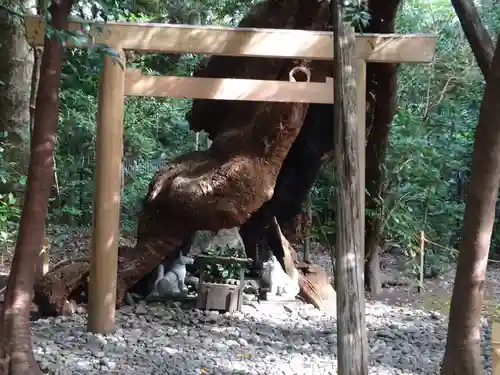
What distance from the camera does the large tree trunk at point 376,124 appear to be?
5219 millimetres

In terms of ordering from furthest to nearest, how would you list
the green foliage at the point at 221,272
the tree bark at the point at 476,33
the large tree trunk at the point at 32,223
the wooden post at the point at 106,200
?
the green foliage at the point at 221,272 < the wooden post at the point at 106,200 < the tree bark at the point at 476,33 < the large tree trunk at the point at 32,223

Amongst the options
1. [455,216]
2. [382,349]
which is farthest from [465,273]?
[455,216]

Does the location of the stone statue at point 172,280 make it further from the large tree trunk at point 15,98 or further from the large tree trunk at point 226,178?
the large tree trunk at point 15,98

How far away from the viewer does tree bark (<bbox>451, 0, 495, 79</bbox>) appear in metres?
3.62

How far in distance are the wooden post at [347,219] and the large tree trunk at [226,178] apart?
1.65 metres

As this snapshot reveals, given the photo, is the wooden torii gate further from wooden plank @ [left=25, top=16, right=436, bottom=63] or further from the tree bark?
the tree bark

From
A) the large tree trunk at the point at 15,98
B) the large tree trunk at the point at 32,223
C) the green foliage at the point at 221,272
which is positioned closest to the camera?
the large tree trunk at the point at 32,223

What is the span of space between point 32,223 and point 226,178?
1835 mm

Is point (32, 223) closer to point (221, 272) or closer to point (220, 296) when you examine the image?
point (220, 296)

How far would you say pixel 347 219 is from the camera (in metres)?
3.15

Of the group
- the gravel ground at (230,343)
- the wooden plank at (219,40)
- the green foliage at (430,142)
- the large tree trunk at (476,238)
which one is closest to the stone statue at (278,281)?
the gravel ground at (230,343)

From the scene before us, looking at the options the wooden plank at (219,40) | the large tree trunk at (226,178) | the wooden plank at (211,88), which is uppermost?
the wooden plank at (219,40)

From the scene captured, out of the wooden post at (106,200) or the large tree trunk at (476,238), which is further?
the wooden post at (106,200)

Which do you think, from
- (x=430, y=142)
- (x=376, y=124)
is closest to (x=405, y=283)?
(x=376, y=124)
